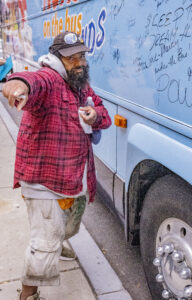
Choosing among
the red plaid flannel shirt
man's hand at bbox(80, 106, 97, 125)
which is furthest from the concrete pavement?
man's hand at bbox(80, 106, 97, 125)

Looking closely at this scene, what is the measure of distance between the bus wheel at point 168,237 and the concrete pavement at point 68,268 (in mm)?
415

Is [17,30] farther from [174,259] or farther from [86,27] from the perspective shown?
[174,259]

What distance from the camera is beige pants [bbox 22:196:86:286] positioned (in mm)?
2266

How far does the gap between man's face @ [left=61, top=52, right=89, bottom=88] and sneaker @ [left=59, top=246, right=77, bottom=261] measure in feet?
4.54

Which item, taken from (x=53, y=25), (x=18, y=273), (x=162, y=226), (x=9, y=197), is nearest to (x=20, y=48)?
(x=53, y=25)

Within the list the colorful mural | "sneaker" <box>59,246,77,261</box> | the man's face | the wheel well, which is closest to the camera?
the man's face

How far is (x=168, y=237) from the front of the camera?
2207 mm

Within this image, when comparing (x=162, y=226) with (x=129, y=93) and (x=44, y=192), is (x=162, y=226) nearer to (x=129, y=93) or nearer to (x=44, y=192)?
(x=44, y=192)

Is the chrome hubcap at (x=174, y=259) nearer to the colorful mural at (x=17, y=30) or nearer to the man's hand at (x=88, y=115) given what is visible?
the man's hand at (x=88, y=115)

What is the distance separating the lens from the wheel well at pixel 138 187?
96.6 inches

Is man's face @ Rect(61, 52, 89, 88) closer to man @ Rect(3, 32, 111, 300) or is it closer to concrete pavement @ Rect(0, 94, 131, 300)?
man @ Rect(3, 32, 111, 300)

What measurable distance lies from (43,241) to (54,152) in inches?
21.5
